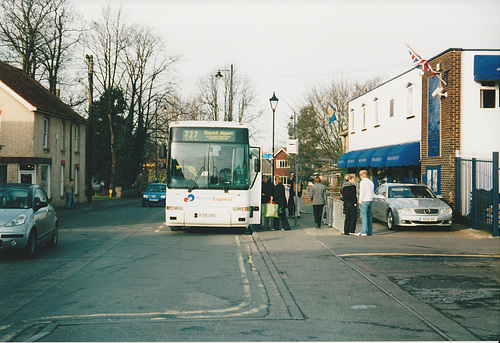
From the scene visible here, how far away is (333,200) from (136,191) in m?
41.0

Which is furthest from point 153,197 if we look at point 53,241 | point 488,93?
point 488,93

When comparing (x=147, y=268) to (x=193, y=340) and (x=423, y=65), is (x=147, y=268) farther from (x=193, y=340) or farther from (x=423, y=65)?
(x=423, y=65)

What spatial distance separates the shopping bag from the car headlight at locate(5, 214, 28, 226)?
8282mm

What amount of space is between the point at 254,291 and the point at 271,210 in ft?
31.5

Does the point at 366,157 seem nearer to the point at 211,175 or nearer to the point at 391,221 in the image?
the point at 391,221

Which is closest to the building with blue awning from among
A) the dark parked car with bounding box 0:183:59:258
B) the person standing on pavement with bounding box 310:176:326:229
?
the person standing on pavement with bounding box 310:176:326:229

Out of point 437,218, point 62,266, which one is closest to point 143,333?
point 62,266

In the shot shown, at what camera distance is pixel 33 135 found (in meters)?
32.7

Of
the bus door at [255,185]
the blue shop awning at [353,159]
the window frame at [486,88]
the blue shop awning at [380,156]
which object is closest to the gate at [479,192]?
the window frame at [486,88]

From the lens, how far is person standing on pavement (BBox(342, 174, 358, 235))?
1608 centimetres

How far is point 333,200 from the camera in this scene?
18828mm

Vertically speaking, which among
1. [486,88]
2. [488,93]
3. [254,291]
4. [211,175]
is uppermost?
[486,88]

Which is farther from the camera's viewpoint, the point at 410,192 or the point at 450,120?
the point at 450,120

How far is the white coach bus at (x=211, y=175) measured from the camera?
16.1 metres
